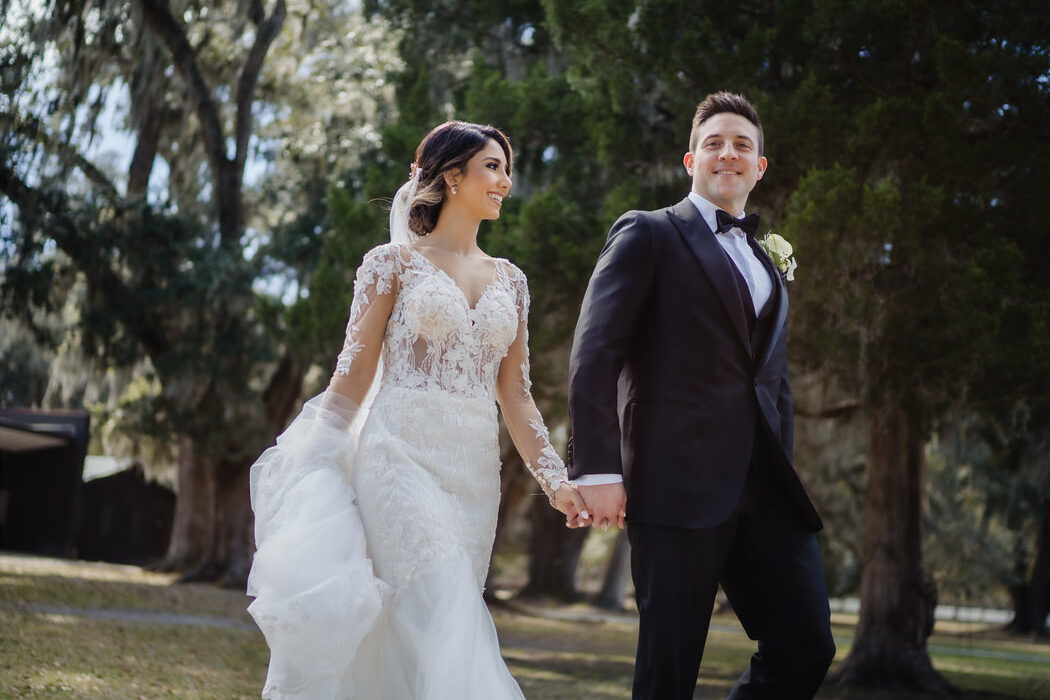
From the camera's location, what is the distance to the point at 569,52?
984 cm

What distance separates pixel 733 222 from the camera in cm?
348

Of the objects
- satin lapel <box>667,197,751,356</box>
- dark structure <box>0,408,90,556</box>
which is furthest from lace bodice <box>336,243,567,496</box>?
dark structure <box>0,408,90,556</box>

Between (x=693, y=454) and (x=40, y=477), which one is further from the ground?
(x=693, y=454)

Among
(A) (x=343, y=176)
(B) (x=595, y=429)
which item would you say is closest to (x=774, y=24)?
(B) (x=595, y=429)

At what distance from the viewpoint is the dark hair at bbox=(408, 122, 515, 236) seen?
3824 millimetres

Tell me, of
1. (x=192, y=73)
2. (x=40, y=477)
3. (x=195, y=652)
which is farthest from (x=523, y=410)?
(x=40, y=477)

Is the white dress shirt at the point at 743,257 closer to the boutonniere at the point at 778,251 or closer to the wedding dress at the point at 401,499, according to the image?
the boutonniere at the point at 778,251

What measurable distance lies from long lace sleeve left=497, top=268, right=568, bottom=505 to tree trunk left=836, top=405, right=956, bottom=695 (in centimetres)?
731

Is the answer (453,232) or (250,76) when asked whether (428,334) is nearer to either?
(453,232)

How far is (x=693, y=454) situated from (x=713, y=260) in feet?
1.84

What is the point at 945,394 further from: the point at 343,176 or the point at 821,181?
the point at 343,176

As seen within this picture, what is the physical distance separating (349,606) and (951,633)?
26.2 meters

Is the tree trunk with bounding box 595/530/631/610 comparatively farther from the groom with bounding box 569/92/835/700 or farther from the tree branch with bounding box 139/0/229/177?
the groom with bounding box 569/92/835/700

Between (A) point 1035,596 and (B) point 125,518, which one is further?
(B) point 125,518
